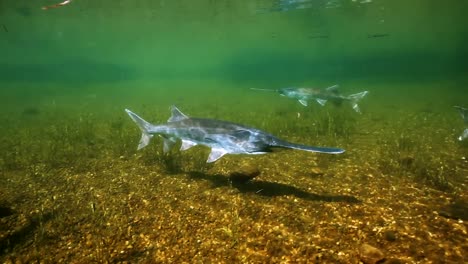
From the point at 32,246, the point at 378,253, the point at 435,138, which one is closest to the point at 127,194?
the point at 32,246

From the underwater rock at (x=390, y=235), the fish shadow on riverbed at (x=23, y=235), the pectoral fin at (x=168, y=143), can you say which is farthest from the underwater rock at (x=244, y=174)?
the fish shadow on riverbed at (x=23, y=235)

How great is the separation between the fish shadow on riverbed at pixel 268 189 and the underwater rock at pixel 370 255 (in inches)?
73.0

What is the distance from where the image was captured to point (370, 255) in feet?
13.9

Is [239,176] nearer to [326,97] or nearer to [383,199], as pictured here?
[383,199]

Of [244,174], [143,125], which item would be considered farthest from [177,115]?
[244,174]

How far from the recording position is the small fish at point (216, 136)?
5.75 m

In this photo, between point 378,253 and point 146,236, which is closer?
point 378,253

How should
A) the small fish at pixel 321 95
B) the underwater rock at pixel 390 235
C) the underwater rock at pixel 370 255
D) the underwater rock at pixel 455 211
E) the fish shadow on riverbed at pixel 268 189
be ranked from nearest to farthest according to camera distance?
1. the underwater rock at pixel 370 255
2. the underwater rock at pixel 390 235
3. the underwater rock at pixel 455 211
4. the fish shadow on riverbed at pixel 268 189
5. the small fish at pixel 321 95

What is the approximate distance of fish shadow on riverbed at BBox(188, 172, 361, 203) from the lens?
635cm

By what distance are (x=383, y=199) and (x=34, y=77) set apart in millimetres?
108859

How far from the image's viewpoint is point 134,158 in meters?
9.41

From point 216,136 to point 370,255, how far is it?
3.75 meters

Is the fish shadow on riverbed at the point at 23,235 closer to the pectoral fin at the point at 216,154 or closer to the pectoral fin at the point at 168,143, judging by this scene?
the pectoral fin at the point at 168,143

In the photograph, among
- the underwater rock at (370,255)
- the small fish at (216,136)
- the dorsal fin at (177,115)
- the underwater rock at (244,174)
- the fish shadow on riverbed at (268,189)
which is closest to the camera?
the underwater rock at (370,255)
